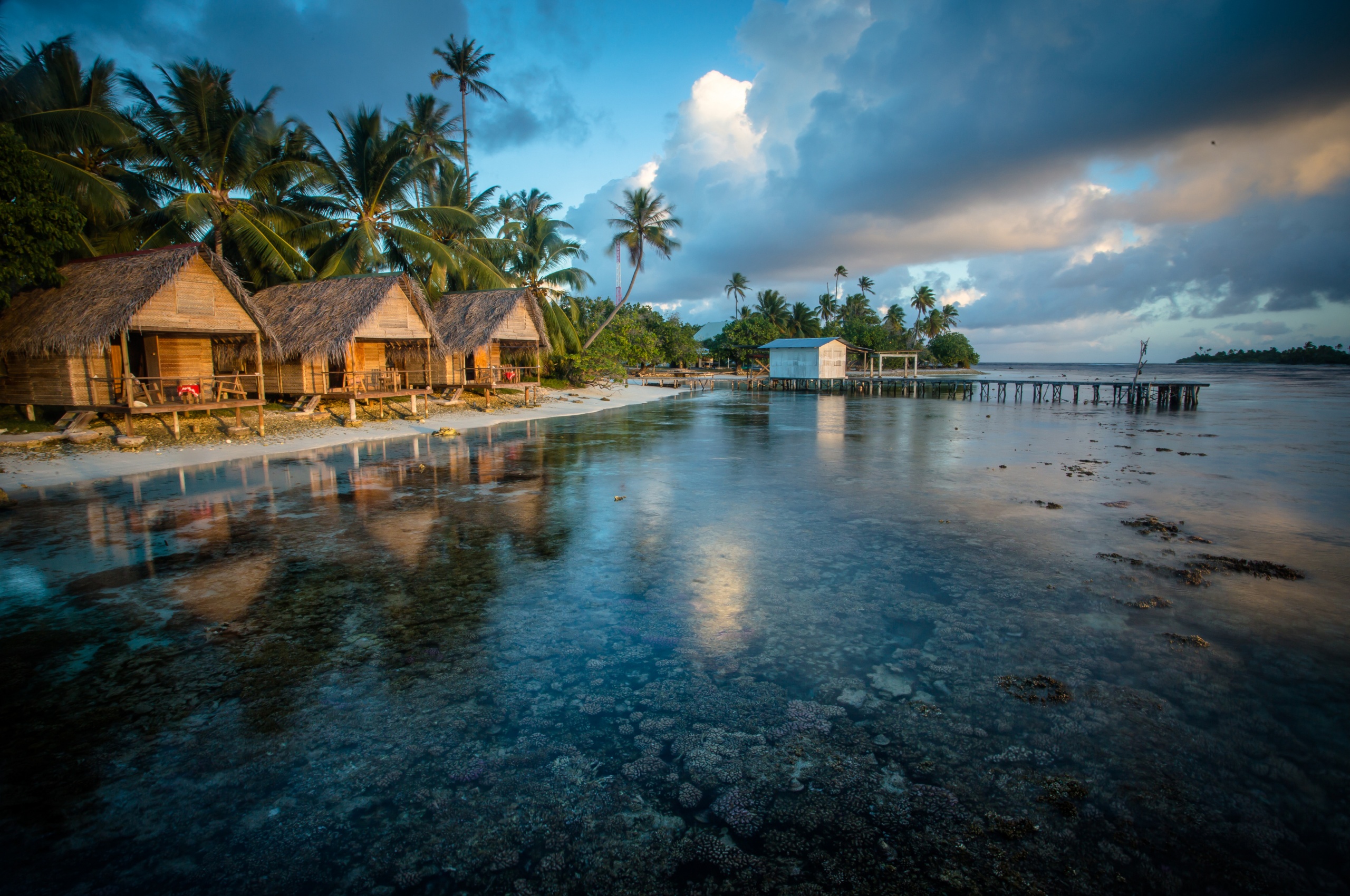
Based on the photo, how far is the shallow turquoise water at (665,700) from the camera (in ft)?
9.69

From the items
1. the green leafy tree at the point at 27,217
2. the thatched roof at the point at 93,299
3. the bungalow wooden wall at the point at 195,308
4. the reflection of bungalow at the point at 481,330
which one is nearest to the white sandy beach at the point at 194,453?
the reflection of bungalow at the point at 481,330

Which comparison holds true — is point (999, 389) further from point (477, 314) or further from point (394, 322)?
point (394, 322)

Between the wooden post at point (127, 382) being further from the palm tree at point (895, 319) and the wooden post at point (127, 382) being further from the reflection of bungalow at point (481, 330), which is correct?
the palm tree at point (895, 319)

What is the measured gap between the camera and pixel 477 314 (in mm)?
26000

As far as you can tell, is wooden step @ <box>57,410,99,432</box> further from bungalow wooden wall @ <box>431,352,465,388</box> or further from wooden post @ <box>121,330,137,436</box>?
bungalow wooden wall @ <box>431,352,465,388</box>

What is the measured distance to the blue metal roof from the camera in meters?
48.1

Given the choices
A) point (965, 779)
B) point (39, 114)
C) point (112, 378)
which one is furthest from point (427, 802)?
point (39, 114)

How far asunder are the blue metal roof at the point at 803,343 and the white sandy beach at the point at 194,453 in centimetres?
2773

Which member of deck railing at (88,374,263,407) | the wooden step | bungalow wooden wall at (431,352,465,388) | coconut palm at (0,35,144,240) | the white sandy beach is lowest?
the white sandy beach

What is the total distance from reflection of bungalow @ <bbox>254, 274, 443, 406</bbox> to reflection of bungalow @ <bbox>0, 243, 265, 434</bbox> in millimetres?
2085

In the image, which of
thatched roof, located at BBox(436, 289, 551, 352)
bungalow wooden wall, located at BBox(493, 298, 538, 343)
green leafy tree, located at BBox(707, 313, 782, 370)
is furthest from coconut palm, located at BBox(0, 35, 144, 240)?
green leafy tree, located at BBox(707, 313, 782, 370)

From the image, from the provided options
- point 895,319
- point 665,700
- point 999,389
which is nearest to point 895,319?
point 895,319

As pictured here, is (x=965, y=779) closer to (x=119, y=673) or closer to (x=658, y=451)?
→ (x=119, y=673)

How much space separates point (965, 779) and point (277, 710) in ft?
13.2
